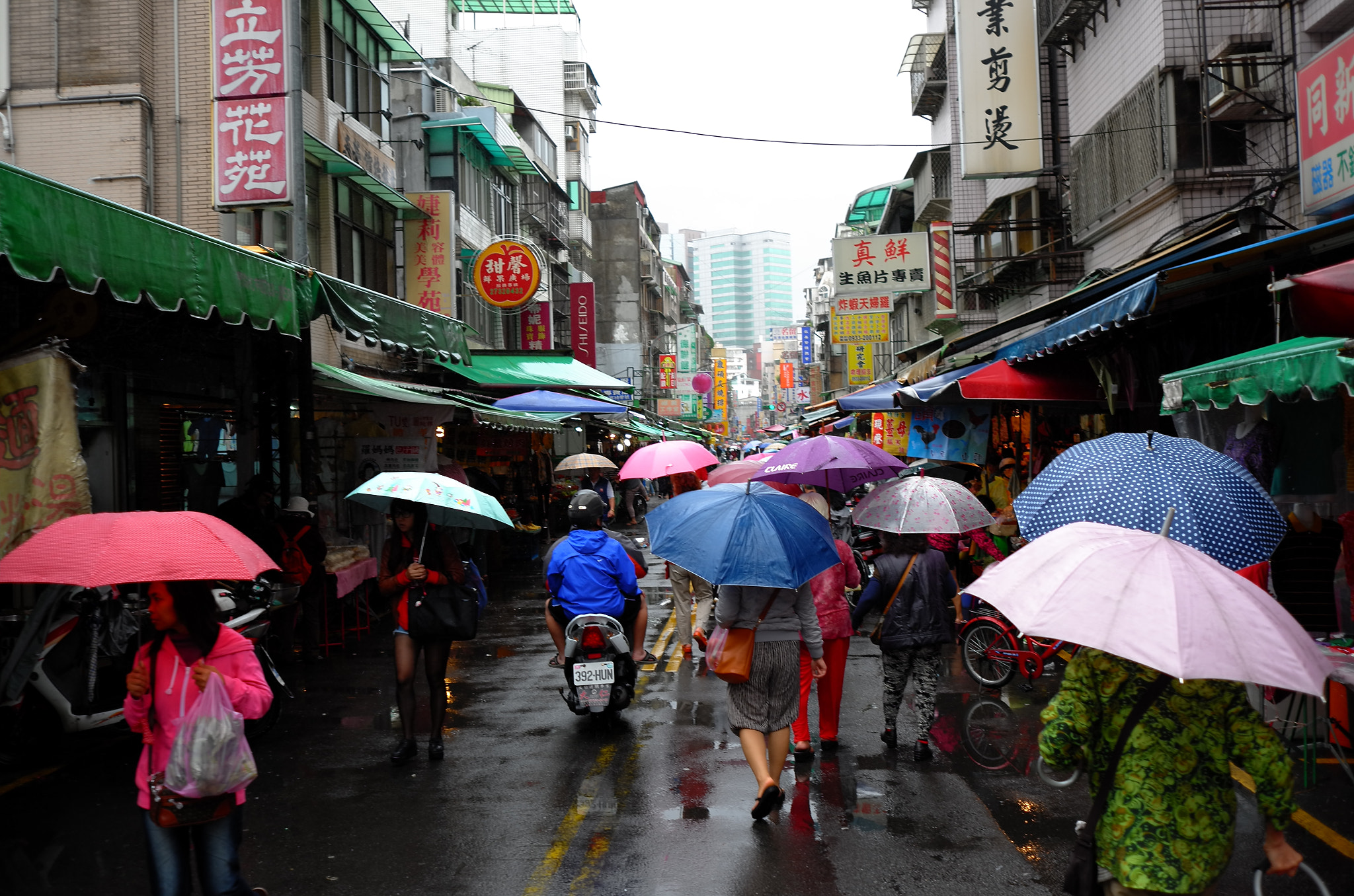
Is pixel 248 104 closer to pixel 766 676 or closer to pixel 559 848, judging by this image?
pixel 766 676

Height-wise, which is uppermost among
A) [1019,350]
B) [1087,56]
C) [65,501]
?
[1087,56]

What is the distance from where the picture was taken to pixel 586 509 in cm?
778

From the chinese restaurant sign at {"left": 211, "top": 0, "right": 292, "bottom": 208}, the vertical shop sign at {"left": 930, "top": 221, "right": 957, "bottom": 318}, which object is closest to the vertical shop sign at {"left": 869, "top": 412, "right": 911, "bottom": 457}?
the vertical shop sign at {"left": 930, "top": 221, "right": 957, "bottom": 318}

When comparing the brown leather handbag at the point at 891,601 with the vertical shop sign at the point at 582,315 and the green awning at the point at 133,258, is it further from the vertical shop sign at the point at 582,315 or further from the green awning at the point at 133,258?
the vertical shop sign at the point at 582,315

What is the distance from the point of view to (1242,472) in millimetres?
4637

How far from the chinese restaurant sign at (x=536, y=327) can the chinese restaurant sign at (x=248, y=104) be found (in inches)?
794

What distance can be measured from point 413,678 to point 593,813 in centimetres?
183

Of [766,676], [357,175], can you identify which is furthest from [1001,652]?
[357,175]

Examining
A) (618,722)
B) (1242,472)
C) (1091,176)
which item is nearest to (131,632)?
(618,722)

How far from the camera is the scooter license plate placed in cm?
759

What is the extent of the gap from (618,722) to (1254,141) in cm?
975

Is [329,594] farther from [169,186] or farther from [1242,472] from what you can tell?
[1242,472]

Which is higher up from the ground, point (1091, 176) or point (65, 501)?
point (1091, 176)

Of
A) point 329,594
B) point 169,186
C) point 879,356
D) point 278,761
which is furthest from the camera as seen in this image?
point 879,356
